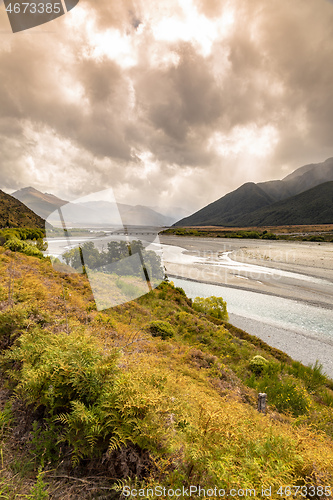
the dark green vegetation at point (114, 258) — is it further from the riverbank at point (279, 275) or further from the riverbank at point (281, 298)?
the riverbank at point (279, 275)

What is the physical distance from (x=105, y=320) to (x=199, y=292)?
17281 mm

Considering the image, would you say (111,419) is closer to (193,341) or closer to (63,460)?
(63,460)

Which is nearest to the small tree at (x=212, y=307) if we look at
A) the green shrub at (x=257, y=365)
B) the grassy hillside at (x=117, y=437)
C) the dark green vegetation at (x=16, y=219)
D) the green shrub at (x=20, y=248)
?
the green shrub at (x=257, y=365)

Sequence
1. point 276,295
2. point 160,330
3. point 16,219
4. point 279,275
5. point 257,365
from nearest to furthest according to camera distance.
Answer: point 160,330 < point 257,365 < point 276,295 < point 279,275 < point 16,219

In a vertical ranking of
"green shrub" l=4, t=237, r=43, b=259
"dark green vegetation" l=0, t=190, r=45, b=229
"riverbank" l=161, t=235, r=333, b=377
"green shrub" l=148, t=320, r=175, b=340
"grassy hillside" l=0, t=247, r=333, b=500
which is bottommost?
"riverbank" l=161, t=235, r=333, b=377

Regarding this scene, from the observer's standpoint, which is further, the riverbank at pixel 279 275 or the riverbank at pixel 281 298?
the riverbank at pixel 279 275

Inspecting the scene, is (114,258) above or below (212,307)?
above

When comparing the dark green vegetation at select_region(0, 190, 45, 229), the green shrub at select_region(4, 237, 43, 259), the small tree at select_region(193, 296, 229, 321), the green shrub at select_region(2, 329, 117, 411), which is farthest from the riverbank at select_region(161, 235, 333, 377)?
the dark green vegetation at select_region(0, 190, 45, 229)

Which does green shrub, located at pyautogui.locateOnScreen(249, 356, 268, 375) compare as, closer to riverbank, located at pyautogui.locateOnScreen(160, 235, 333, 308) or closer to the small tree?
the small tree

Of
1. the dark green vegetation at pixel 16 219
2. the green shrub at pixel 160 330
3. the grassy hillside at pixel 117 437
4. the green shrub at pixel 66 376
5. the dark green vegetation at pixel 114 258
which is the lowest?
the green shrub at pixel 160 330

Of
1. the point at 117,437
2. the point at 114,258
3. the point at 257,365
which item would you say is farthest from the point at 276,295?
the point at 117,437

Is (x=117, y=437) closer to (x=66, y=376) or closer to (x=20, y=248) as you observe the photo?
(x=66, y=376)

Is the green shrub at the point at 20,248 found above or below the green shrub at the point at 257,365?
above

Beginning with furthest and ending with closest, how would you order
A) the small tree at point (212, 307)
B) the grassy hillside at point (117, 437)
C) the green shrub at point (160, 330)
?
the small tree at point (212, 307) → the green shrub at point (160, 330) → the grassy hillside at point (117, 437)
